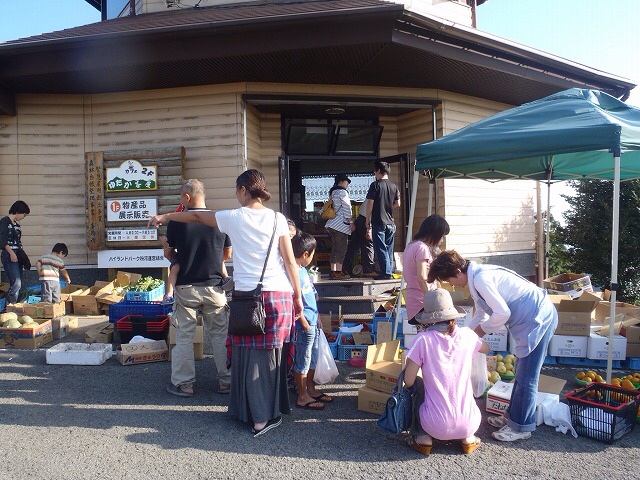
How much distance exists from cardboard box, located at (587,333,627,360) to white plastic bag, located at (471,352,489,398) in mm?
1634

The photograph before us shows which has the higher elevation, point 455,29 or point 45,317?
point 455,29

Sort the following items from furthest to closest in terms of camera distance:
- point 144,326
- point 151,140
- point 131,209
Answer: point 151,140
point 131,209
point 144,326

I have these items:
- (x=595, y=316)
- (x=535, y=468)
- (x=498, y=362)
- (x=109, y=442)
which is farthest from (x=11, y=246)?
(x=595, y=316)

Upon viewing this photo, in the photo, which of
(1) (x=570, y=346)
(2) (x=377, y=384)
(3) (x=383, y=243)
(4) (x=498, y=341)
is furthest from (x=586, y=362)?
(3) (x=383, y=243)

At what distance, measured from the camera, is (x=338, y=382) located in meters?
5.12

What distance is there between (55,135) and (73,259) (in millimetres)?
2303

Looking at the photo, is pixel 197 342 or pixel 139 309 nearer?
pixel 197 342

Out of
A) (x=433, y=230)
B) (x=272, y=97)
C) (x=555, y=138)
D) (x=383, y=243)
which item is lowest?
(x=383, y=243)

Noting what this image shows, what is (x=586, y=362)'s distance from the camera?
18.4 ft

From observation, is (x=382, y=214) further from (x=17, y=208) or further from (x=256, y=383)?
(x=17, y=208)

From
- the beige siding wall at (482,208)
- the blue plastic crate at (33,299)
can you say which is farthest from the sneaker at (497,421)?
the blue plastic crate at (33,299)

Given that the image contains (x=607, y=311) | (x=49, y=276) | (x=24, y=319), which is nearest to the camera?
(x=607, y=311)

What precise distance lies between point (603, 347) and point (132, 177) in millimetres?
7508

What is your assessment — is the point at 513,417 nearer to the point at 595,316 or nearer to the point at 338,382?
the point at 338,382
